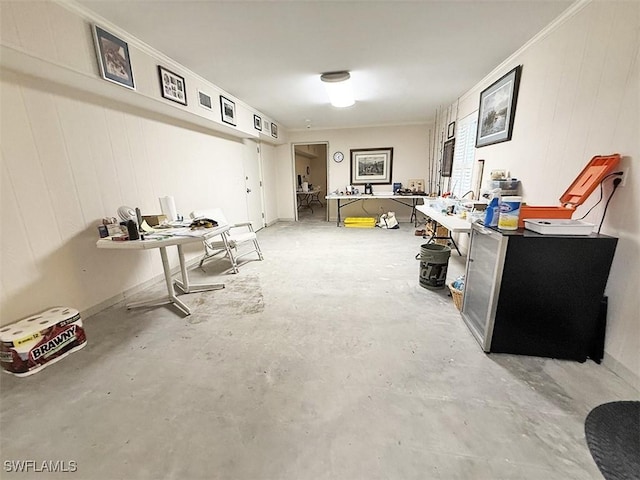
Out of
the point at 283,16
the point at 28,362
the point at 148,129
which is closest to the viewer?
the point at 28,362

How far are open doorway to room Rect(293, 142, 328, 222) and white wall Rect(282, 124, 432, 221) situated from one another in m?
1.13

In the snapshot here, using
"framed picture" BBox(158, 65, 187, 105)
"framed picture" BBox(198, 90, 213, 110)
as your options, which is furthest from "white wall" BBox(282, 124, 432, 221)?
"framed picture" BBox(158, 65, 187, 105)

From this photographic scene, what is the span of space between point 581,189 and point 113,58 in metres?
3.58

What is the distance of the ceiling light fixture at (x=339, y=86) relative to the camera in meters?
3.05

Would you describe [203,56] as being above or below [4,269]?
above

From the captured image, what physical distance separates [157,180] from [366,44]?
8.75 feet

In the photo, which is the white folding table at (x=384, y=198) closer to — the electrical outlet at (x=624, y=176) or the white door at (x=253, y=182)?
the white door at (x=253, y=182)

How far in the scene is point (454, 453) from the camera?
112 centimetres

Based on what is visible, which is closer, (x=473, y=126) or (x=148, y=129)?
(x=148, y=129)

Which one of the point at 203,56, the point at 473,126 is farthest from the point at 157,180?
the point at 473,126

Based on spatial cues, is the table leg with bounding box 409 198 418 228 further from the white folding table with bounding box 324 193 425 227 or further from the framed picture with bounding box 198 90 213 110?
the framed picture with bounding box 198 90 213 110

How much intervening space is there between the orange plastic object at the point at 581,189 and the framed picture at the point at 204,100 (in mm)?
3555

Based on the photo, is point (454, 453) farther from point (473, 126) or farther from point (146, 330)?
point (473, 126)

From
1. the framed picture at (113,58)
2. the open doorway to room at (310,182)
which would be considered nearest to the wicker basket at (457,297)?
the framed picture at (113,58)
